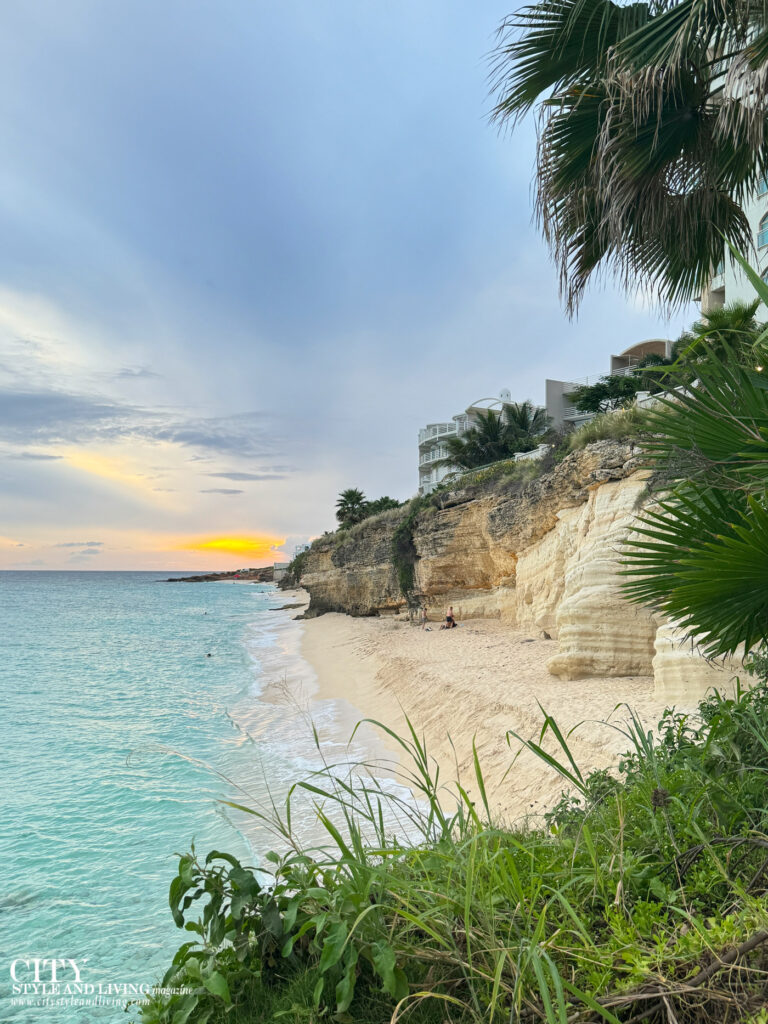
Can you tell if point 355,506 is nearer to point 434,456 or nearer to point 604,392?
point 434,456

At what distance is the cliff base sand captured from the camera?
7.19 metres

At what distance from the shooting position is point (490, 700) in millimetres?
10172

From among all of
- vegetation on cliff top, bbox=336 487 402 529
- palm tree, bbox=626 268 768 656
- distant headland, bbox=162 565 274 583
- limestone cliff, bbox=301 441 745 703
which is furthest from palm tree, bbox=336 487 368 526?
distant headland, bbox=162 565 274 583

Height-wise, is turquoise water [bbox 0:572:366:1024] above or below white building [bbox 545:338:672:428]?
below

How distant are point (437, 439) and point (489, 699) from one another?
142 ft

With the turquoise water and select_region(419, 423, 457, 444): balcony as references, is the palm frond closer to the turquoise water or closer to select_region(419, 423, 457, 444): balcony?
the turquoise water

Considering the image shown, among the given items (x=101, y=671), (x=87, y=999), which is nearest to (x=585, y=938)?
(x=87, y=999)

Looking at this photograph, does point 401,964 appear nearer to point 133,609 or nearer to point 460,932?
point 460,932

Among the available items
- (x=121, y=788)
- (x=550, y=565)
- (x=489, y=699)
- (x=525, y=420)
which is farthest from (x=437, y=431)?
(x=121, y=788)

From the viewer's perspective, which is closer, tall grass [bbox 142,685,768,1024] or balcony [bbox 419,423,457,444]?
tall grass [bbox 142,685,768,1024]

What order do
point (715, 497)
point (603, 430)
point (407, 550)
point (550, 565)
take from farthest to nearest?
point (407, 550)
point (550, 565)
point (603, 430)
point (715, 497)

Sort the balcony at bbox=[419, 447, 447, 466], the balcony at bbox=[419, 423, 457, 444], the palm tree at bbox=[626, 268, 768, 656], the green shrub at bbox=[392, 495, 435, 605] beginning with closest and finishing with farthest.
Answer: the palm tree at bbox=[626, 268, 768, 656] < the green shrub at bbox=[392, 495, 435, 605] < the balcony at bbox=[419, 447, 447, 466] < the balcony at bbox=[419, 423, 457, 444]

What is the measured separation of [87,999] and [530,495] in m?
16.8

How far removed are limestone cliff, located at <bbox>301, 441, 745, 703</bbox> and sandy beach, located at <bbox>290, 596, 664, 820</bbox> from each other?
0.57m
